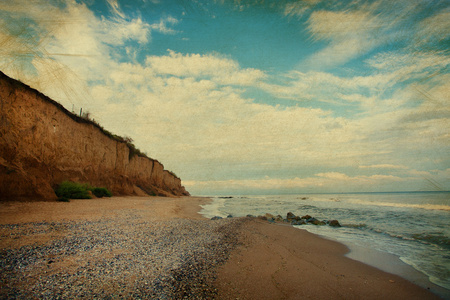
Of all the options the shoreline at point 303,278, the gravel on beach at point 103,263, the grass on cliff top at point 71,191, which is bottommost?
the shoreline at point 303,278

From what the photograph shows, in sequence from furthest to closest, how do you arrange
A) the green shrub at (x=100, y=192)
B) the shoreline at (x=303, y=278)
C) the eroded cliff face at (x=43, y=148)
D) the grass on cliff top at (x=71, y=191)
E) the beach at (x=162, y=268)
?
the green shrub at (x=100, y=192) < the grass on cliff top at (x=71, y=191) < the eroded cliff face at (x=43, y=148) < the shoreline at (x=303, y=278) < the beach at (x=162, y=268)

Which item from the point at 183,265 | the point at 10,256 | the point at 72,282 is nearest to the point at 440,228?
the point at 183,265

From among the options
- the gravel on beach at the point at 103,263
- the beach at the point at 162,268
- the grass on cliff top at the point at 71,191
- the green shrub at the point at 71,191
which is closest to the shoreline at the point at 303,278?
the beach at the point at 162,268

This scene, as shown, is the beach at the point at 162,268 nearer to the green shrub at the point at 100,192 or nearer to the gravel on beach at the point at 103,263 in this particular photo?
the gravel on beach at the point at 103,263

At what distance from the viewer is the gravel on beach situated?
2.65m

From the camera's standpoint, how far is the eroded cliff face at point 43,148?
9.04 meters

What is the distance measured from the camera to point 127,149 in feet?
79.7

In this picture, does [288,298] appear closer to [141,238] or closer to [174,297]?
[174,297]

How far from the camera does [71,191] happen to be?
39.3 feet

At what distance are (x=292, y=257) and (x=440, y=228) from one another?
9185 millimetres

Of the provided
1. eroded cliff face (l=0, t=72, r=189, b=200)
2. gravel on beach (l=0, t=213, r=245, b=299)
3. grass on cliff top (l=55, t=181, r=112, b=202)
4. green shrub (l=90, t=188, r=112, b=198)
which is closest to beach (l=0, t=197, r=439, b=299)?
gravel on beach (l=0, t=213, r=245, b=299)

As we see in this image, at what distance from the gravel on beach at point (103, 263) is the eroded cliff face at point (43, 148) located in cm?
543

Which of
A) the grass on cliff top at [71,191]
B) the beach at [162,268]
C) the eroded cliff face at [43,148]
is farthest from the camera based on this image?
the grass on cliff top at [71,191]

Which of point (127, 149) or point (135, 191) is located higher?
point (127, 149)
